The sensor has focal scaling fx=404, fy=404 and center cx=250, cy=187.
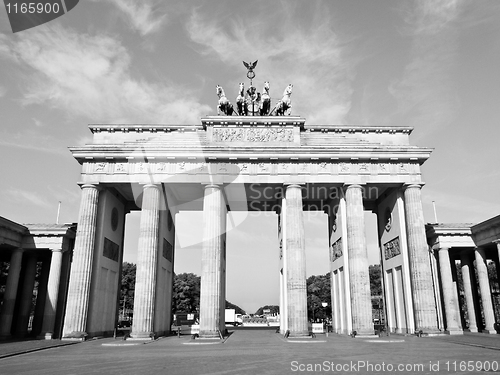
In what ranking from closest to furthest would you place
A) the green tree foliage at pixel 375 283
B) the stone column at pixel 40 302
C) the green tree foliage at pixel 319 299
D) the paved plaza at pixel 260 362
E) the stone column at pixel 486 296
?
the paved plaza at pixel 260 362
the stone column at pixel 486 296
the stone column at pixel 40 302
the green tree foliage at pixel 319 299
the green tree foliage at pixel 375 283

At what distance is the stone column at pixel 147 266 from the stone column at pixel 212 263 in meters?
4.09

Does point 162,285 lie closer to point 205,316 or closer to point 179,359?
point 205,316

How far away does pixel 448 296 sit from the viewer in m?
37.0

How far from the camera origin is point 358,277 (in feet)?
109

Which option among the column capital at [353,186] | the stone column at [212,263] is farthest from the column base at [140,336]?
the column capital at [353,186]

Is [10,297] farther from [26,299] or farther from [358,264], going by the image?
[358,264]

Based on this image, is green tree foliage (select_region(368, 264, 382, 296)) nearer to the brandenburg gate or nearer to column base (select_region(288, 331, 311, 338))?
the brandenburg gate

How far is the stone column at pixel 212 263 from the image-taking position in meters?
32.2

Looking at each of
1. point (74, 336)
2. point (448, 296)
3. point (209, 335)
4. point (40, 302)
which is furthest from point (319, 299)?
point (74, 336)

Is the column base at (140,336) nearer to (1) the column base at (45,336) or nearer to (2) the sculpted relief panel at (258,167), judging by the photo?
(1) the column base at (45,336)

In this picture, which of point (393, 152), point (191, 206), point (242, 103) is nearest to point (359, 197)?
point (393, 152)

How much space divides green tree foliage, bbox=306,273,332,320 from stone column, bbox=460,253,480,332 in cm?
5236

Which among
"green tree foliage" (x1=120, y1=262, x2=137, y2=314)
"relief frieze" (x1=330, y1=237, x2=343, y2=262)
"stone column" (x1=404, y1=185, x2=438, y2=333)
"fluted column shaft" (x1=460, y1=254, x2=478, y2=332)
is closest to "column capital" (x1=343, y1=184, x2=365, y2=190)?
"stone column" (x1=404, y1=185, x2=438, y2=333)

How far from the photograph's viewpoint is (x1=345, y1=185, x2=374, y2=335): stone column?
32281mm
